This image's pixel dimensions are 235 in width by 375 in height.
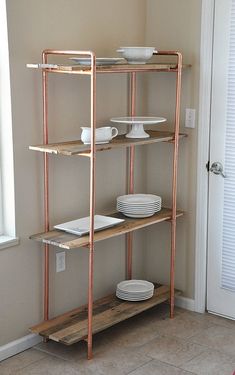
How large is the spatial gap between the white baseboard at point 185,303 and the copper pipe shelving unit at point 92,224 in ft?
0.40

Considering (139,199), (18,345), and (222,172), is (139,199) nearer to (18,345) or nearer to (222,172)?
(222,172)

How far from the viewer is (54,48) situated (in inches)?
134

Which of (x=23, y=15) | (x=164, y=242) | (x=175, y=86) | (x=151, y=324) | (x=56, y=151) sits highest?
(x=23, y=15)

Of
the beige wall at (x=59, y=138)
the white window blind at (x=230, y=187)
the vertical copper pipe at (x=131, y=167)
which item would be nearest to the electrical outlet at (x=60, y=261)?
the beige wall at (x=59, y=138)

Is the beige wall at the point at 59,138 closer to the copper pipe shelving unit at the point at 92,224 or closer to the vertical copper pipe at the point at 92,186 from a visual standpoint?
the copper pipe shelving unit at the point at 92,224

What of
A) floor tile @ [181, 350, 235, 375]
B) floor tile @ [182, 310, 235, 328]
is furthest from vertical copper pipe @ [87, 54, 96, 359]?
floor tile @ [182, 310, 235, 328]

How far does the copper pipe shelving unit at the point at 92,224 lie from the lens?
318 cm

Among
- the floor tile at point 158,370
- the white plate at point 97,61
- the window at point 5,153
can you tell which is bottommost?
the floor tile at point 158,370

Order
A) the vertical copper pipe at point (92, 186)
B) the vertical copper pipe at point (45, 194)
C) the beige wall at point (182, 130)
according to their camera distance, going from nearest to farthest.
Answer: the vertical copper pipe at point (92, 186) < the vertical copper pipe at point (45, 194) < the beige wall at point (182, 130)

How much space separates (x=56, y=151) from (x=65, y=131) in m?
0.38

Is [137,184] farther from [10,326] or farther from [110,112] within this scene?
[10,326]

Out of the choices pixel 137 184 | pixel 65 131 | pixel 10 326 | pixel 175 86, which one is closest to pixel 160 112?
pixel 175 86

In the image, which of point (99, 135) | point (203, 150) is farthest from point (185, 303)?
point (99, 135)

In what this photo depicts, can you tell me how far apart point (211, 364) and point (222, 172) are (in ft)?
3.58
